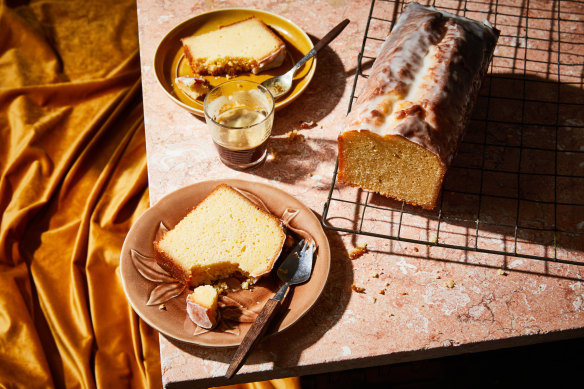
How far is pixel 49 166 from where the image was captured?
101 inches

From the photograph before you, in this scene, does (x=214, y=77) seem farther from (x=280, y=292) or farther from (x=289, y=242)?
(x=280, y=292)

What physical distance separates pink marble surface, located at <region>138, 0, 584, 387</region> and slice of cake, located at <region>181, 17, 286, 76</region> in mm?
187

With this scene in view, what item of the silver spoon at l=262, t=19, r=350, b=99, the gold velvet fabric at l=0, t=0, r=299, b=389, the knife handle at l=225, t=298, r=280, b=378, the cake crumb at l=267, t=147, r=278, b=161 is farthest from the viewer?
the gold velvet fabric at l=0, t=0, r=299, b=389

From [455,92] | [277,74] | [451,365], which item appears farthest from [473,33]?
[451,365]

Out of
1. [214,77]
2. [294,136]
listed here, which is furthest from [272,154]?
[214,77]

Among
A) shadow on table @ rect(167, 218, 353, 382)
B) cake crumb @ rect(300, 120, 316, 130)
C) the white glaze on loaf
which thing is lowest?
shadow on table @ rect(167, 218, 353, 382)

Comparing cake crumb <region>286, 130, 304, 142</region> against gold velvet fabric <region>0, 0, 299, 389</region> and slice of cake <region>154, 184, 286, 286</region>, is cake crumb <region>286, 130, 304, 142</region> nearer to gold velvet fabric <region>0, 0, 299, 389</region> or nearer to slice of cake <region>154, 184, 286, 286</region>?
slice of cake <region>154, 184, 286, 286</region>

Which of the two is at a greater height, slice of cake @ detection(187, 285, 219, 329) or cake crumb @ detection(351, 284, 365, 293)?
slice of cake @ detection(187, 285, 219, 329)

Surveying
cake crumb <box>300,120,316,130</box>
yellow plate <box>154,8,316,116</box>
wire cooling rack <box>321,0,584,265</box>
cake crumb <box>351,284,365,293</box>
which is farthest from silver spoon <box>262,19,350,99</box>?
cake crumb <box>351,284,365,293</box>

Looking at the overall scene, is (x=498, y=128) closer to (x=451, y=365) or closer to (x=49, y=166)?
(x=451, y=365)

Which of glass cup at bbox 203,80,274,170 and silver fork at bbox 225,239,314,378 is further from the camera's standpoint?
glass cup at bbox 203,80,274,170

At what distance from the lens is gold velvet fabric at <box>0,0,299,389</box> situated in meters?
2.11

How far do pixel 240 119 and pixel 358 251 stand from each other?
0.61 m

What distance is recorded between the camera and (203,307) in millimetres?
1405
